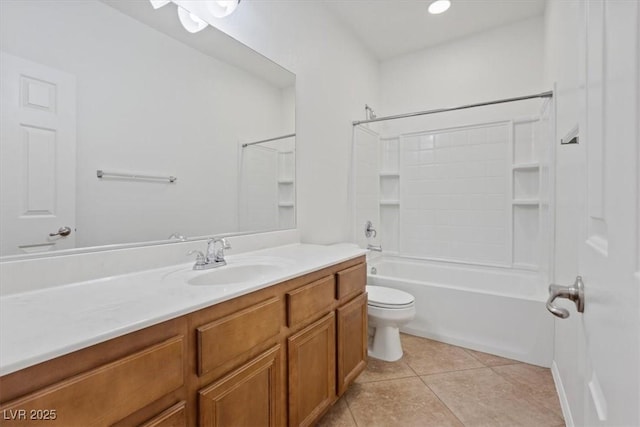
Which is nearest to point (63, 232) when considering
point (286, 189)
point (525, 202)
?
point (286, 189)

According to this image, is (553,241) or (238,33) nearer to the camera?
(238,33)

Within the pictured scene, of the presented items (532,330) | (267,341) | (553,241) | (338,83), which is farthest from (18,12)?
(532,330)

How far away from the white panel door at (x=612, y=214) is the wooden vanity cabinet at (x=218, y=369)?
2.91 feet

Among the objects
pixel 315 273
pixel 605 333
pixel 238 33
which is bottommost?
pixel 315 273

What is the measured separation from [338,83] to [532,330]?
2482 mm

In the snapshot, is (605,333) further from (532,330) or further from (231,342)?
(532,330)

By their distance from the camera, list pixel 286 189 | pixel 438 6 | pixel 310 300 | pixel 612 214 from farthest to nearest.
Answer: pixel 438 6
pixel 286 189
pixel 310 300
pixel 612 214

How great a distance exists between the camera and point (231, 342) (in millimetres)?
962

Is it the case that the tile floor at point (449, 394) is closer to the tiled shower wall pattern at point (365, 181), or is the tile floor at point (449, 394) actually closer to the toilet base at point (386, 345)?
the toilet base at point (386, 345)

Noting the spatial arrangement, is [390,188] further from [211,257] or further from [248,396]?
[248,396]

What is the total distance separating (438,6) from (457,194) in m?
1.72

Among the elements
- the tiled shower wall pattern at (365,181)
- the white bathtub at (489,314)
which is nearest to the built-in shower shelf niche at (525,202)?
the white bathtub at (489,314)

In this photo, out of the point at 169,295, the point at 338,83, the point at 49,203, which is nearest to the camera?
the point at 169,295

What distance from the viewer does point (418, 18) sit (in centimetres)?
271
